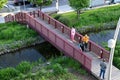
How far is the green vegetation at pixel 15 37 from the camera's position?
28.1 m

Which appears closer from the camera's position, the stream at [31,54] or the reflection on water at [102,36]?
the stream at [31,54]

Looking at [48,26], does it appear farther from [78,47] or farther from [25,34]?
[78,47]

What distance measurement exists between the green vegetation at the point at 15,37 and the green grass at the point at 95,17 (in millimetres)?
4648

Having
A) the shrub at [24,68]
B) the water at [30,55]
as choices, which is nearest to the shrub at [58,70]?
the shrub at [24,68]

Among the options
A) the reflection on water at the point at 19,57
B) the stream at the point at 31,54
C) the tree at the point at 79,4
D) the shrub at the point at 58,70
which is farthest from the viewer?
the tree at the point at 79,4

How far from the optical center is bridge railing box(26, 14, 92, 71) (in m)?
21.9

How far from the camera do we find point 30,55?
27500mm

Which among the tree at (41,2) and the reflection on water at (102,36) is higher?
the tree at (41,2)

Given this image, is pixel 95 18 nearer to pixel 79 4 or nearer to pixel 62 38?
pixel 79 4

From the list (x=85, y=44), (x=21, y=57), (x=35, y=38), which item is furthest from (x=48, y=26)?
(x=85, y=44)

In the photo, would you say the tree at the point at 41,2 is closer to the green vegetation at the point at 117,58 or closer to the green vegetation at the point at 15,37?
the green vegetation at the point at 15,37

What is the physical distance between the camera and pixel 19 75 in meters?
21.4

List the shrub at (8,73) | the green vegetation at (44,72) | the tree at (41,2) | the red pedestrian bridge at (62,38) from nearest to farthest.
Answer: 1. the green vegetation at (44,72)
2. the shrub at (8,73)
3. the red pedestrian bridge at (62,38)
4. the tree at (41,2)

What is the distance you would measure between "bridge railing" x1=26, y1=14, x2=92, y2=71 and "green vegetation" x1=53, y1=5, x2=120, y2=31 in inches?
160
